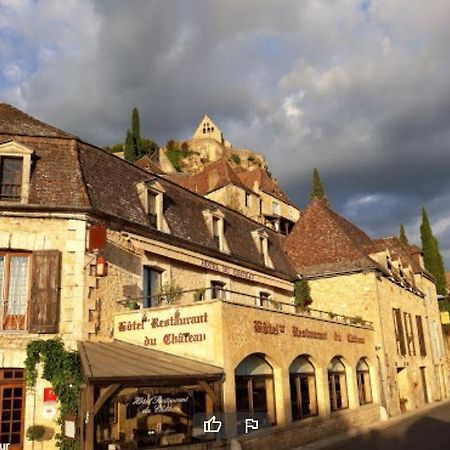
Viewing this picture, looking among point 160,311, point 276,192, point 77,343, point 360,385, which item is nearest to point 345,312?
point 360,385

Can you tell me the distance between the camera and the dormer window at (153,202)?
55.9 feet

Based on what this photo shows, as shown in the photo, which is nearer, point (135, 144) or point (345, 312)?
point (345, 312)

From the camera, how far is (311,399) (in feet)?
55.9

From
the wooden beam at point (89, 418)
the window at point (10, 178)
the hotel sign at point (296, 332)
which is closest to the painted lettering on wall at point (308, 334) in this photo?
the hotel sign at point (296, 332)

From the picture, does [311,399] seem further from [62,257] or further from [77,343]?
[62,257]

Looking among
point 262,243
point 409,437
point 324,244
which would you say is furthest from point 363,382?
point 324,244

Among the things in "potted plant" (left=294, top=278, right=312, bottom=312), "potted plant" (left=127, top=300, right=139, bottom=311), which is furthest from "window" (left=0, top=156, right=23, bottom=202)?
"potted plant" (left=294, top=278, right=312, bottom=312)

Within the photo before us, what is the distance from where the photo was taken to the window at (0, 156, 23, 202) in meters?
14.0

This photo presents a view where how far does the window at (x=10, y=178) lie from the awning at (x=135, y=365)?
4432mm

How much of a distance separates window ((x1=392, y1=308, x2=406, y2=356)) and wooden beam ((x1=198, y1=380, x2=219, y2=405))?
1462 cm

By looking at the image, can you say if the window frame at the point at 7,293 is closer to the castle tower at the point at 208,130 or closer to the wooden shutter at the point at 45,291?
the wooden shutter at the point at 45,291

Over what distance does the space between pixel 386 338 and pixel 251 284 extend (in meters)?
6.88

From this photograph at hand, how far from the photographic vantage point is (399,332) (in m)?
25.1

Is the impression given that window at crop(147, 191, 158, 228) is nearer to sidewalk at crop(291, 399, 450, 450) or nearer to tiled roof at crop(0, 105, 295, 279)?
tiled roof at crop(0, 105, 295, 279)
